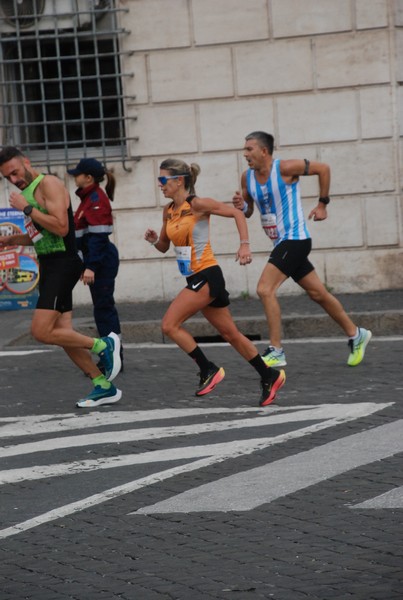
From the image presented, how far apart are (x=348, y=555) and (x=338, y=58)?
10.1 meters

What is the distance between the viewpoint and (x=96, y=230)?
10.6 meters

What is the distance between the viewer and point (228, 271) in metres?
15.2

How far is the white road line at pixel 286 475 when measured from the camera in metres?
6.39

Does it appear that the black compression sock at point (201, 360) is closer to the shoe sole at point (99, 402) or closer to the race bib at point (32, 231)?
the shoe sole at point (99, 402)

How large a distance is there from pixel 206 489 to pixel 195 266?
9.98 ft

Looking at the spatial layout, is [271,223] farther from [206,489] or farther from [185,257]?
[206,489]

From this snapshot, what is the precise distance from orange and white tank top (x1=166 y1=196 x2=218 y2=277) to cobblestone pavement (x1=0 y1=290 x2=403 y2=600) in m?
0.88

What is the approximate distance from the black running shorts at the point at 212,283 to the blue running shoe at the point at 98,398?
857 millimetres

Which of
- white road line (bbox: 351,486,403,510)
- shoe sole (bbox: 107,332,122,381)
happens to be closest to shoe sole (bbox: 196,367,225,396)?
shoe sole (bbox: 107,332,122,381)

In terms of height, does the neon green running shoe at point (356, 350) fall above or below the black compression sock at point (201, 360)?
below

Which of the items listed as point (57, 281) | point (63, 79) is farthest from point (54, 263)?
point (63, 79)

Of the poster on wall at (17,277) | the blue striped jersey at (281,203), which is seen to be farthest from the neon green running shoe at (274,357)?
the poster on wall at (17,277)

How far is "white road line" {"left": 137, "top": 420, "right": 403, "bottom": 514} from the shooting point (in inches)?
252

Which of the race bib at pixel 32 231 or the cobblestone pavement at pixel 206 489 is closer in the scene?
the cobblestone pavement at pixel 206 489
